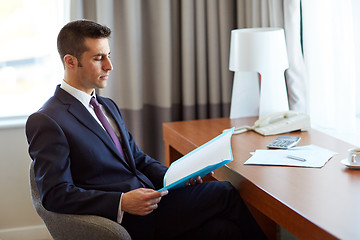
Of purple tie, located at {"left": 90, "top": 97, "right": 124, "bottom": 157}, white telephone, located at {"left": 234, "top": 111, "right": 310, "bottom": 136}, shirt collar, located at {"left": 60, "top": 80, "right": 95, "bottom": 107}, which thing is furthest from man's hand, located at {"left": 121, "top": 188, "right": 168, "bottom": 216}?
white telephone, located at {"left": 234, "top": 111, "right": 310, "bottom": 136}

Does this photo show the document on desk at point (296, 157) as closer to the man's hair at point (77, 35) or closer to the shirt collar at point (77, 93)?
the shirt collar at point (77, 93)

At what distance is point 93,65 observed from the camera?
81.8 inches

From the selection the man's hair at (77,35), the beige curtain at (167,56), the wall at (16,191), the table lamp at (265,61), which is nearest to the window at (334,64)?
the table lamp at (265,61)

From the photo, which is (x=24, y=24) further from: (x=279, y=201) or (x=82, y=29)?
(x=279, y=201)

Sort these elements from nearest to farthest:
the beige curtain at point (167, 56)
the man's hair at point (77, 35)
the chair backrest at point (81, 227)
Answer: the chair backrest at point (81, 227) < the man's hair at point (77, 35) < the beige curtain at point (167, 56)

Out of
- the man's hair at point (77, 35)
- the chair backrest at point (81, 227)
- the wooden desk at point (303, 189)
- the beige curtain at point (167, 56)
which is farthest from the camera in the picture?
the beige curtain at point (167, 56)

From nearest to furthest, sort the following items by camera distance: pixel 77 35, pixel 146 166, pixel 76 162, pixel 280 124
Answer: pixel 76 162 → pixel 77 35 → pixel 146 166 → pixel 280 124

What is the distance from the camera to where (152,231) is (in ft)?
6.68

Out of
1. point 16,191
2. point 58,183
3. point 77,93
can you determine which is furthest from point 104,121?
point 16,191

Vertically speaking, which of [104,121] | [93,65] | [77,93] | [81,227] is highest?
[93,65]

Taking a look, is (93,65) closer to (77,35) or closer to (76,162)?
(77,35)

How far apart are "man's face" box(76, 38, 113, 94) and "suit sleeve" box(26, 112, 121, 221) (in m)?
0.27

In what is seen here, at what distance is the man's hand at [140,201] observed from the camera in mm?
1819

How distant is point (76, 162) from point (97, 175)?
0.31 feet
